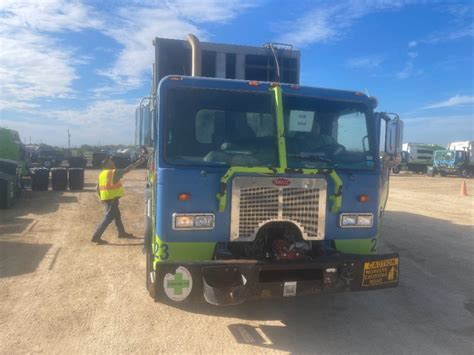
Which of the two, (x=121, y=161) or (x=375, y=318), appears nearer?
(x=375, y=318)

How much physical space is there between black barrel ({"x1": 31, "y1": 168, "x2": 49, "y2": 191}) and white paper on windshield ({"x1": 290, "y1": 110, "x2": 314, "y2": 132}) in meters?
14.5

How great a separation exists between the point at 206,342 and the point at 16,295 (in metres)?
2.78

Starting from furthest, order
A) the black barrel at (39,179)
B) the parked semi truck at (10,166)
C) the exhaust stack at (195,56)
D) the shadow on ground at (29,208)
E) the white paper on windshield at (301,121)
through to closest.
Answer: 1. the black barrel at (39,179)
2. the parked semi truck at (10,166)
3. the shadow on ground at (29,208)
4. the exhaust stack at (195,56)
5. the white paper on windshield at (301,121)

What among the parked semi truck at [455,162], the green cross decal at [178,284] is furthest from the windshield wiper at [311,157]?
the parked semi truck at [455,162]

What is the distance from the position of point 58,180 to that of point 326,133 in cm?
1470

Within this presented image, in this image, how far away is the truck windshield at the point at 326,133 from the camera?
4.56m

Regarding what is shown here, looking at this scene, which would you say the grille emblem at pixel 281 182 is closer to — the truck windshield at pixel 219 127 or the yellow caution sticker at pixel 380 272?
the truck windshield at pixel 219 127

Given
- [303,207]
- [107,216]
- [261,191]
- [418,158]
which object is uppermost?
[418,158]

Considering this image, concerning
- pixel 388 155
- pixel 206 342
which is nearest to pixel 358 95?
pixel 388 155

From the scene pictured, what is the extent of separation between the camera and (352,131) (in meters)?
4.88

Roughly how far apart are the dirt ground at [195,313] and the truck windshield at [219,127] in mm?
1820

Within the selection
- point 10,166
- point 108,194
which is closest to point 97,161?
point 10,166

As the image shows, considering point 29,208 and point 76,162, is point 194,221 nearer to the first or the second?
point 29,208

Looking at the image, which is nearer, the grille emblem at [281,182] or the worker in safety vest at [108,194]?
the grille emblem at [281,182]
